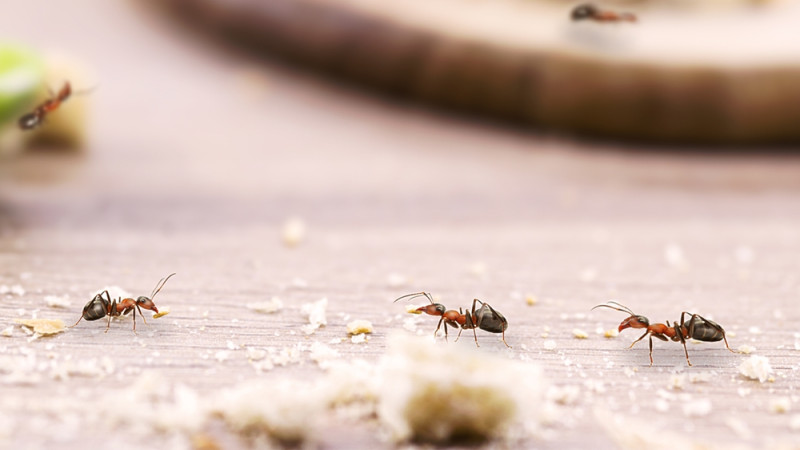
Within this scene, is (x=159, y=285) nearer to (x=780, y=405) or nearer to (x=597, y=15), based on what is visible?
(x=780, y=405)

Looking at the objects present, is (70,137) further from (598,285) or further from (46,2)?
(46,2)

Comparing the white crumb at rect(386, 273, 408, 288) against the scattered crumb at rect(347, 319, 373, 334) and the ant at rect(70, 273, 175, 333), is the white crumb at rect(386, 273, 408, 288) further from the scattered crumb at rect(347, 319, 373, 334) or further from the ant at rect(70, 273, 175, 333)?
the ant at rect(70, 273, 175, 333)

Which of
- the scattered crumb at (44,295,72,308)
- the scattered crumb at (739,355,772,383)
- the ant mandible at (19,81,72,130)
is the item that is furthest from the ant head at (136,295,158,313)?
the scattered crumb at (739,355,772,383)

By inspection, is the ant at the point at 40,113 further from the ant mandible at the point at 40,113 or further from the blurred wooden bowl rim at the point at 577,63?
the blurred wooden bowl rim at the point at 577,63

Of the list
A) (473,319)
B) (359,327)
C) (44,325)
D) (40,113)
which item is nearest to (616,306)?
(473,319)

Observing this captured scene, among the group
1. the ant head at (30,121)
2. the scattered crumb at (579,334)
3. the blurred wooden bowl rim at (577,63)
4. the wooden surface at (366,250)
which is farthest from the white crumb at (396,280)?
the blurred wooden bowl rim at (577,63)

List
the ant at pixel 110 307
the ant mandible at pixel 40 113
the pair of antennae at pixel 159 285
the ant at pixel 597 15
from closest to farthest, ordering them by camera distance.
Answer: the ant at pixel 110 307 → the pair of antennae at pixel 159 285 → the ant mandible at pixel 40 113 → the ant at pixel 597 15

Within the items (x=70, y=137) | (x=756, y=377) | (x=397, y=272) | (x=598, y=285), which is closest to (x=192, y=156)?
(x=70, y=137)
